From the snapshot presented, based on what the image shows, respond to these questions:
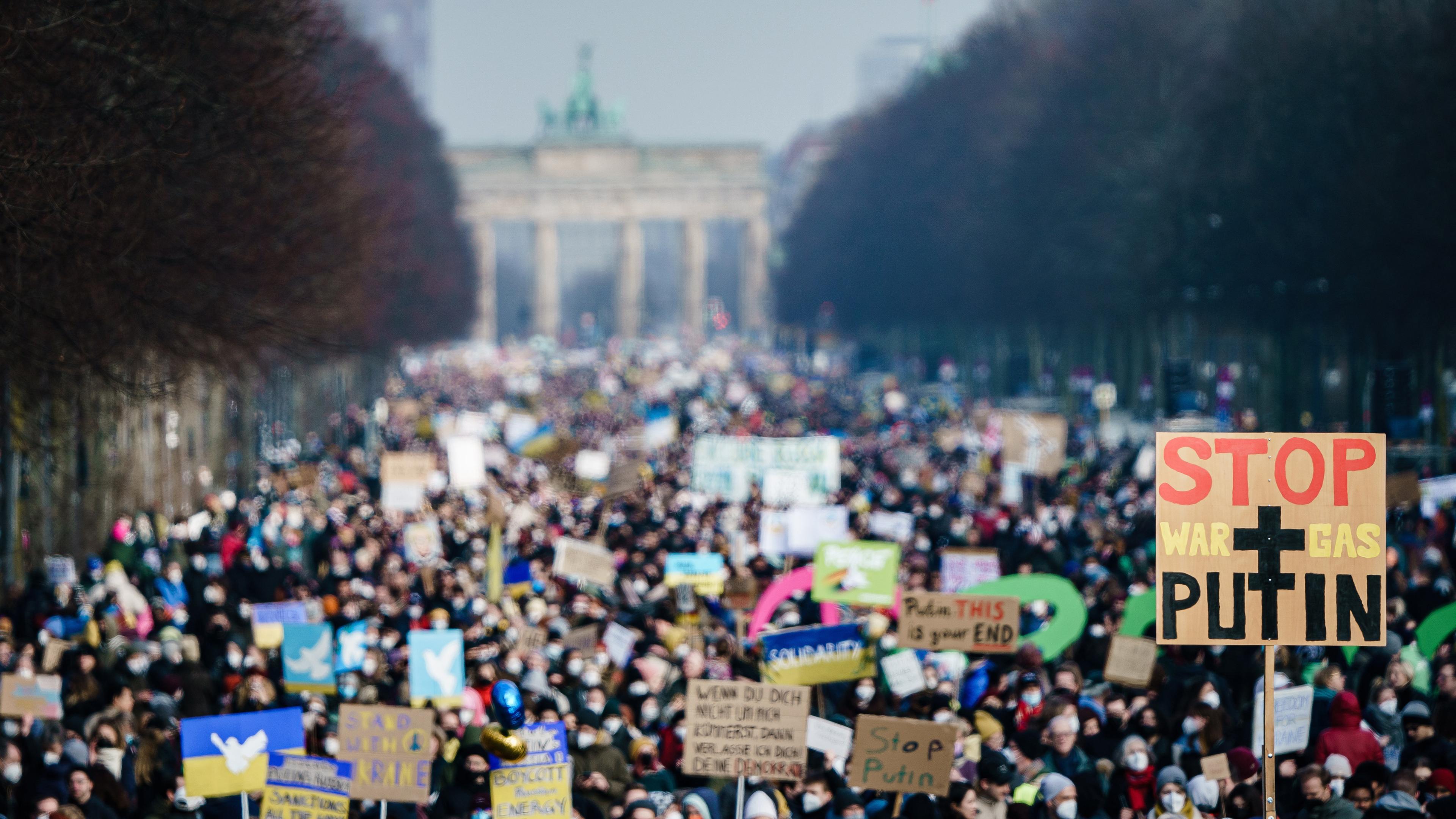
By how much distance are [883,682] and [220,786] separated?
531 centimetres

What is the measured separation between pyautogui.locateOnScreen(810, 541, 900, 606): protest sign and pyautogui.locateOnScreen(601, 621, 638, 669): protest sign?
6.34 ft

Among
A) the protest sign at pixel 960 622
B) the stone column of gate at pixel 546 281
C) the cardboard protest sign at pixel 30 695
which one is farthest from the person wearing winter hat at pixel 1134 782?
the stone column of gate at pixel 546 281

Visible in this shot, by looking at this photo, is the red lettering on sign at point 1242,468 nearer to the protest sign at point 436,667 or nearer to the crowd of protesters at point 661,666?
the crowd of protesters at point 661,666

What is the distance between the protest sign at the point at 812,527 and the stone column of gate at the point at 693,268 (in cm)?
14631

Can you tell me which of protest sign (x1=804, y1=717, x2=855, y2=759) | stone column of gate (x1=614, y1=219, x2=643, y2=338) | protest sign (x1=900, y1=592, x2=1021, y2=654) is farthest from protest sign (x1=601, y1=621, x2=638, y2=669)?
stone column of gate (x1=614, y1=219, x2=643, y2=338)

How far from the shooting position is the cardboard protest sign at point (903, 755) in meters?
11.4

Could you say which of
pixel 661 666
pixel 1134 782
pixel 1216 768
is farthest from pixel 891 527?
pixel 1216 768

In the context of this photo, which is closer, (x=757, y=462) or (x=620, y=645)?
(x=620, y=645)

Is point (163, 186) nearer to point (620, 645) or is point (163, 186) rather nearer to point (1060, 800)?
point (620, 645)

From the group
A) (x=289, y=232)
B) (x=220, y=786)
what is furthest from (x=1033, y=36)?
(x=220, y=786)

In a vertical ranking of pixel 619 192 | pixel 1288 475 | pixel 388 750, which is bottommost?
pixel 388 750

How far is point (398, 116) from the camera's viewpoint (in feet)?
218

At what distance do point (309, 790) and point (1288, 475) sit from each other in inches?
219

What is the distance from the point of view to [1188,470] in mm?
8992
